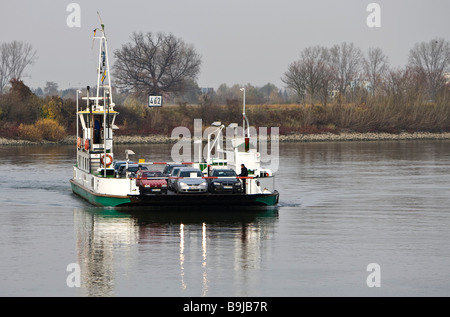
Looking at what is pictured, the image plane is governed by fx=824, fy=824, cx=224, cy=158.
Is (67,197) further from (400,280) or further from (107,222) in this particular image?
(400,280)

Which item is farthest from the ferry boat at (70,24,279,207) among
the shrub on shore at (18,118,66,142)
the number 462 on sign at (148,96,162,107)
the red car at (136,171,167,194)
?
the number 462 on sign at (148,96,162,107)

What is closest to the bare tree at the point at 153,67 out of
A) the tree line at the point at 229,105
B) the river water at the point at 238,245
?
the tree line at the point at 229,105

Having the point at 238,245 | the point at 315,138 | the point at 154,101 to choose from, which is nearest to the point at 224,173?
the point at 238,245

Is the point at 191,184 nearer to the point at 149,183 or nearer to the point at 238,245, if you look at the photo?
the point at 149,183

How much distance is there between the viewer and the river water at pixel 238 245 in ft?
78.9

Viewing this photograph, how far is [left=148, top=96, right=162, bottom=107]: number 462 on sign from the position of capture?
134 m

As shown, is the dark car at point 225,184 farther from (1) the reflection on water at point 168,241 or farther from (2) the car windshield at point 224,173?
(1) the reflection on water at point 168,241

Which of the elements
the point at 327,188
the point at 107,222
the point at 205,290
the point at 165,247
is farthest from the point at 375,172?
the point at 205,290

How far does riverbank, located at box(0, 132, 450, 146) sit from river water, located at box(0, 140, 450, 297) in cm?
5891

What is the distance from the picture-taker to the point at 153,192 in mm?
37750

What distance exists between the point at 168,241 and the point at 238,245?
275cm

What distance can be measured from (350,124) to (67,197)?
88810mm

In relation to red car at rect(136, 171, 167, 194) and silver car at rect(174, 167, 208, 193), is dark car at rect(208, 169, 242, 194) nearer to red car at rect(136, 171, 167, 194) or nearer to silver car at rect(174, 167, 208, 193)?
silver car at rect(174, 167, 208, 193)

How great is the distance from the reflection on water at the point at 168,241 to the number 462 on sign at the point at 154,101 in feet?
305
